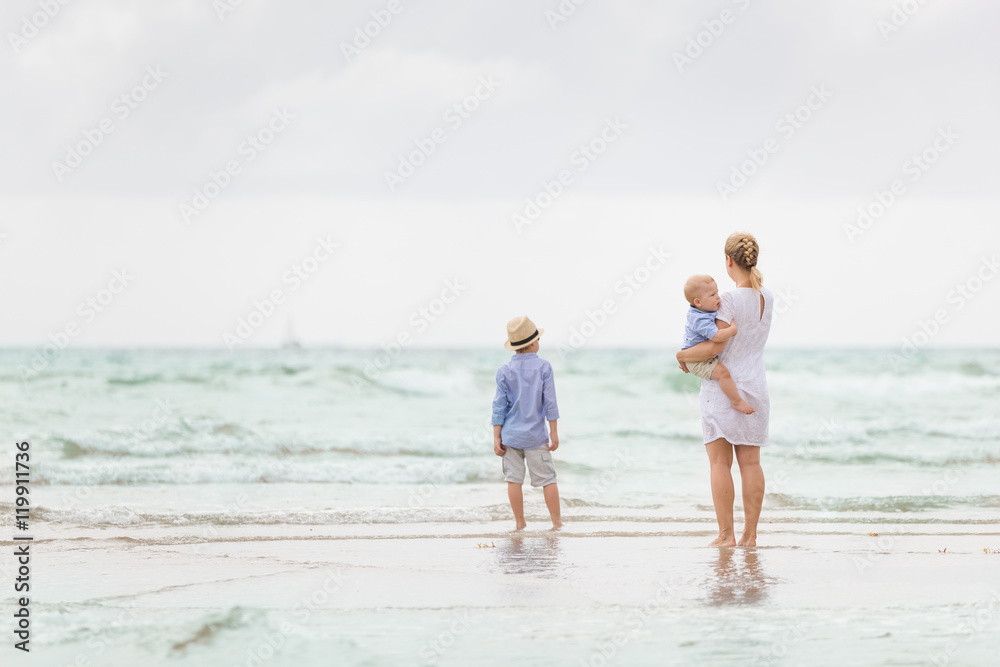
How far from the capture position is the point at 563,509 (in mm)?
7645

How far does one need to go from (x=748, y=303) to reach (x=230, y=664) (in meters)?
3.09

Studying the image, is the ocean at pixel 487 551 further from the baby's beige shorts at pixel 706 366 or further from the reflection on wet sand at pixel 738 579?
the baby's beige shorts at pixel 706 366

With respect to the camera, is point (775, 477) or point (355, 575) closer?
point (355, 575)

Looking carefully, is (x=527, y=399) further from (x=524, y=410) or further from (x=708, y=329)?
(x=708, y=329)

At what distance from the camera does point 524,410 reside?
6129 millimetres

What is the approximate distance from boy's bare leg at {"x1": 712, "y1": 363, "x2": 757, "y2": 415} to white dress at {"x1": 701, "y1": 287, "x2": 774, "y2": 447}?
4 cm

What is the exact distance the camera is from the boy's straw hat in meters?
6.14

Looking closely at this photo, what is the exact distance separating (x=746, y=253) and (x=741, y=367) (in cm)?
60

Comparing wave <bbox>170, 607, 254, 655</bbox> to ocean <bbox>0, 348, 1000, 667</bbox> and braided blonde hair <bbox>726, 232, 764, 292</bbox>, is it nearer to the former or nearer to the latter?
ocean <bbox>0, 348, 1000, 667</bbox>

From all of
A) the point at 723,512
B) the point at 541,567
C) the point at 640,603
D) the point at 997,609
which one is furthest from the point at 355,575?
the point at 997,609

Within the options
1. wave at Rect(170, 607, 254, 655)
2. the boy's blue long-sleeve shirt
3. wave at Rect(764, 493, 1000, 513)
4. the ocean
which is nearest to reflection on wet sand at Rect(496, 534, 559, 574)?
the ocean

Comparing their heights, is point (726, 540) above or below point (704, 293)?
below

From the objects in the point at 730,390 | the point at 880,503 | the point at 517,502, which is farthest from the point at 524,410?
the point at 880,503

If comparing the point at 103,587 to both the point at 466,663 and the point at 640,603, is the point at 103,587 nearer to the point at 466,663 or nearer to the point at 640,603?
the point at 466,663
